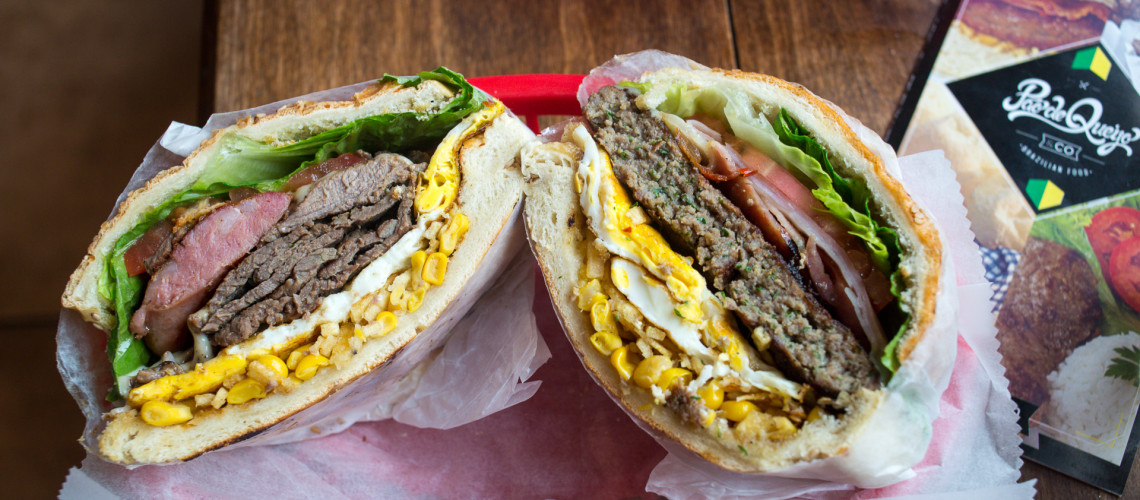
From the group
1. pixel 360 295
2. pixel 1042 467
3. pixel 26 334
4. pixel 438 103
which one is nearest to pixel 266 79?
pixel 438 103

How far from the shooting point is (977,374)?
145 cm

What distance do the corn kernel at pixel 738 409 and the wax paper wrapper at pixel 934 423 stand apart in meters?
0.12

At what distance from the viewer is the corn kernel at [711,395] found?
123 centimetres

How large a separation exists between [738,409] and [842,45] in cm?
145

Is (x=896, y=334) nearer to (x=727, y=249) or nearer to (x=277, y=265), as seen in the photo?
(x=727, y=249)

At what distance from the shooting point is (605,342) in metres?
1.32

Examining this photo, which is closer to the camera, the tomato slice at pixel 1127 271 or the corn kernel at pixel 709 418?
the corn kernel at pixel 709 418

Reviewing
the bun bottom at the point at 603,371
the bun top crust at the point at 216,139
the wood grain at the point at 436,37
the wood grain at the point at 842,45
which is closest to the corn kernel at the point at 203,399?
the bun top crust at the point at 216,139

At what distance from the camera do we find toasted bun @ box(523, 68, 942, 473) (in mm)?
1172

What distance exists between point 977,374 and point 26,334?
332cm

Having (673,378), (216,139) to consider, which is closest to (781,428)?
(673,378)

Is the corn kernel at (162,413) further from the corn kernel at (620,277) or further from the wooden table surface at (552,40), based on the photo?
the wooden table surface at (552,40)

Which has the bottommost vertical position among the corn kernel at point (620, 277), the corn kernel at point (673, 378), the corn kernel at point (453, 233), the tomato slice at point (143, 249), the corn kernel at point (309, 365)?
the corn kernel at point (673, 378)

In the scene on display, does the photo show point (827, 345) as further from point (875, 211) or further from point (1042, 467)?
point (1042, 467)
